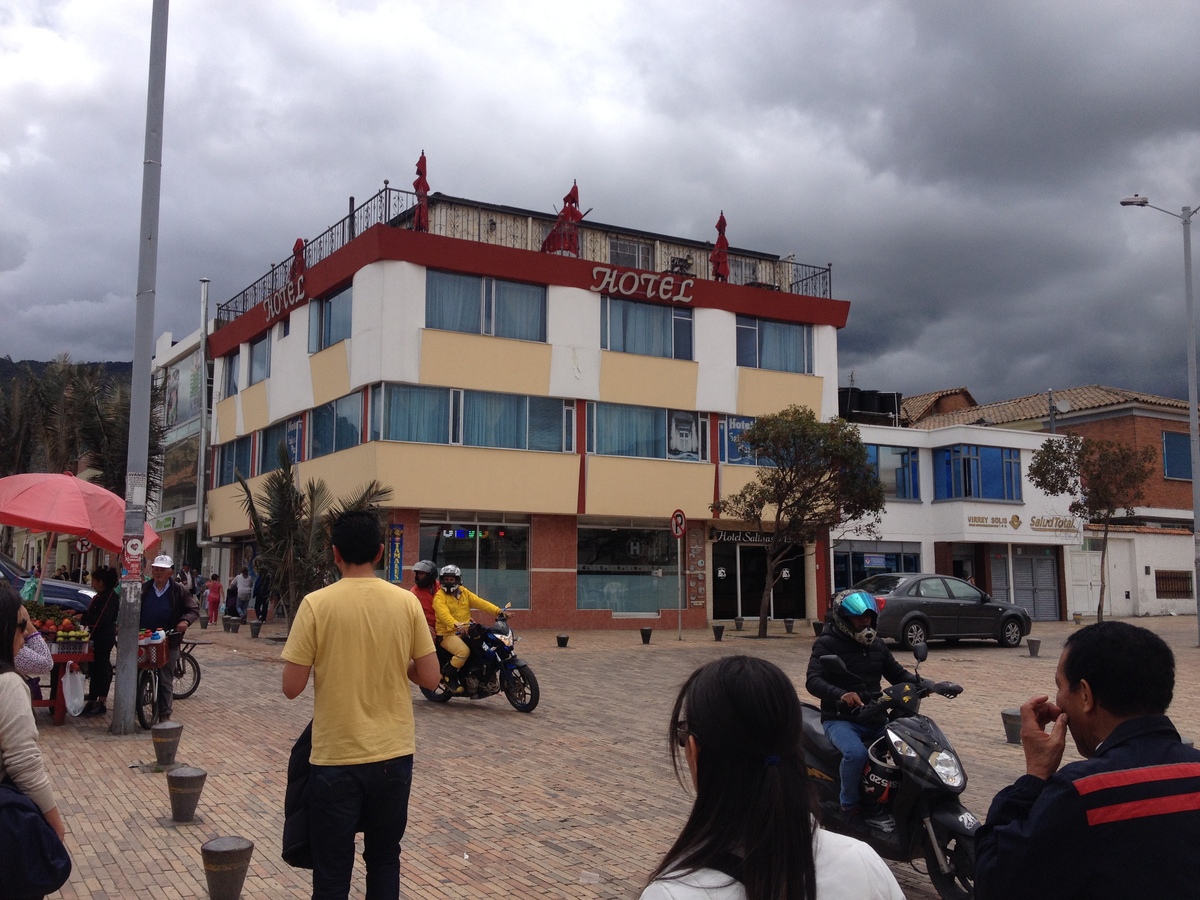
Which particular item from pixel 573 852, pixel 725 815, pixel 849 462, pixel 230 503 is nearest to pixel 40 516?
pixel 573 852

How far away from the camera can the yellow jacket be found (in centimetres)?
1250

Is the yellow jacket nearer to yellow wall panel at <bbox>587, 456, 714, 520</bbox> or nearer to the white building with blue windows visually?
yellow wall panel at <bbox>587, 456, 714, 520</bbox>

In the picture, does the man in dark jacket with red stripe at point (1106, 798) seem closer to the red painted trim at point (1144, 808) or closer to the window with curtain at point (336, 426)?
the red painted trim at point (1144, 808)

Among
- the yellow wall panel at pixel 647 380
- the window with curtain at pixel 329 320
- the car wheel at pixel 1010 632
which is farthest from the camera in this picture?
the yellow wall panel at pixel 647 380

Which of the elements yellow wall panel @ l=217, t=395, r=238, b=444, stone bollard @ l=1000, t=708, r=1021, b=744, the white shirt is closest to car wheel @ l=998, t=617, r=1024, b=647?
stone bollard @ l=1000, t=708, r=1021, b=744

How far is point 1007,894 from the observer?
7.97 feet

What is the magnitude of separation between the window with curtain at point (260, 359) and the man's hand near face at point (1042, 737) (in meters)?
33.2

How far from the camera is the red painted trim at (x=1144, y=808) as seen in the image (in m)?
2.30

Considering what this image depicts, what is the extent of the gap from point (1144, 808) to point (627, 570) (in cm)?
2767

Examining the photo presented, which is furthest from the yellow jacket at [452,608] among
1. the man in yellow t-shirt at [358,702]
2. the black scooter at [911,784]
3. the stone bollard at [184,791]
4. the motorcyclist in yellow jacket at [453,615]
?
the man in yellow t-shirt at [358,702]

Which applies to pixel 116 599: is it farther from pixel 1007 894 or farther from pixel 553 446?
pixel 553 446

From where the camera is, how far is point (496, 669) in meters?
12.7

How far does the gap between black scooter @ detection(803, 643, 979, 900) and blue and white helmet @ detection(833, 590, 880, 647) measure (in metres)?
0.28

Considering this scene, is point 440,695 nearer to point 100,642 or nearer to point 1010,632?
point 100,642
